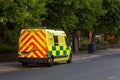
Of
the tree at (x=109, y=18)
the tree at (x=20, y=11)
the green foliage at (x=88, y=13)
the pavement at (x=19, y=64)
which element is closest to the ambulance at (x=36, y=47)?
the pavement at (x=19, y=64)

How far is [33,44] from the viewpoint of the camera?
88.7 feet

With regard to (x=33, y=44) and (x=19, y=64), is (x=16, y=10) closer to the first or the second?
(x=33, y=44)

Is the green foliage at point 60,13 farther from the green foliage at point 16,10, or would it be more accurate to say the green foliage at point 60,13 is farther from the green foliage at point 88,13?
the green foliage at point 16,10

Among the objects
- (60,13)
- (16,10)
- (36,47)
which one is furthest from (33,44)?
(60,13)

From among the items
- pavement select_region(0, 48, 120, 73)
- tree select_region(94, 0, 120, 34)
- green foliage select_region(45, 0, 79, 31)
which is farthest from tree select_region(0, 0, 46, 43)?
tree select_region(94, 0, 120, 34)

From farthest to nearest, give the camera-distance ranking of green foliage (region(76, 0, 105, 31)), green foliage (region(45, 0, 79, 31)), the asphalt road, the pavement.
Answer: green foliage (region(76, 0, 105, 31)), green foliage (region(45, 0, 79, 31)), the pavement, the asphalt road

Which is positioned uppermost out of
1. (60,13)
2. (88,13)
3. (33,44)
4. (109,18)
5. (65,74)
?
(88,13)

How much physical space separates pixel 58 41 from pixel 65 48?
3.79 feet

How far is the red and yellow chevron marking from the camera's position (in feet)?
87.9

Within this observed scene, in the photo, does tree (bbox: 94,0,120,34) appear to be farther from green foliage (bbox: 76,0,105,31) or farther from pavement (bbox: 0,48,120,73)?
pavement (bbox: 0,48,120,73)

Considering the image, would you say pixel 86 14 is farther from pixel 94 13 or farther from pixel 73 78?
pixel 73 78

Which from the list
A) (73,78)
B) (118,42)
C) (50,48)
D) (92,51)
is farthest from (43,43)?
(118,42)

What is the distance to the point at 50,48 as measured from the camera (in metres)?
27.3

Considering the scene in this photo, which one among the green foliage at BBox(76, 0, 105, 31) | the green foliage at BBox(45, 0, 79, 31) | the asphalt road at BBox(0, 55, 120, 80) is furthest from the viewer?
the green foliage at BBox(76, 0, 105, 31)
